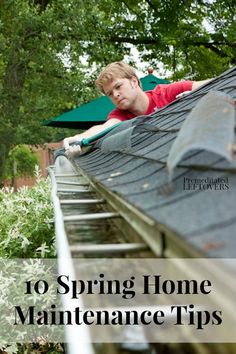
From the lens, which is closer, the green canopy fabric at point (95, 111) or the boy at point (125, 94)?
the boy at point (125, 94)

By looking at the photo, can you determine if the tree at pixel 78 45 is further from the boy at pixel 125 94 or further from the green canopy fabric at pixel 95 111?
the boy at pixel 125 94

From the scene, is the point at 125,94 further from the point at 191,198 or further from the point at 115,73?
the point at 191,198

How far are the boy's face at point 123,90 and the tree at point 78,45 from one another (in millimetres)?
7176

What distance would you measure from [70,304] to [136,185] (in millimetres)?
533

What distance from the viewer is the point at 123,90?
403 centimetres

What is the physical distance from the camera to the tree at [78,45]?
438 inches

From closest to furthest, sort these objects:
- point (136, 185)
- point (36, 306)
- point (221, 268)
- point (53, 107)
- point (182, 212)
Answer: point (221, 268) < point (182, 212) < point (136, 185) < point (36, 306) < point (53, 107)

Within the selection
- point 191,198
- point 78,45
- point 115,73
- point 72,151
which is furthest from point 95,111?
point 191,198

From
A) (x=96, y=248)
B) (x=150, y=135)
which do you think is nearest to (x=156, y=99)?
(x=150, y=135)

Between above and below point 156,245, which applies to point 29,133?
above

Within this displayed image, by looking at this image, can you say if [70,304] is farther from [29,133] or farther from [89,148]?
[29,133]

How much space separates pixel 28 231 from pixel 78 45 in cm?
814

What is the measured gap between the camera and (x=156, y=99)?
462 centimetres

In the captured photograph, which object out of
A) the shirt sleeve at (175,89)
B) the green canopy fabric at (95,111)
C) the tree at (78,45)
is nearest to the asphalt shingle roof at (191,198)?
the shirt sleeve at (175,89)
